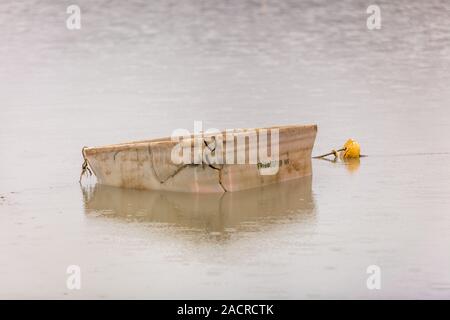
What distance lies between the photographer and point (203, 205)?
13.5m

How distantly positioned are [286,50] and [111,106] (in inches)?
395

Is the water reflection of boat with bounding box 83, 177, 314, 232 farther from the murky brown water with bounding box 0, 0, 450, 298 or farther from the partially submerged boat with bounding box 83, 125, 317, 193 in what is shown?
the partially submerged boat with bounding box 83, 125, 317, 193

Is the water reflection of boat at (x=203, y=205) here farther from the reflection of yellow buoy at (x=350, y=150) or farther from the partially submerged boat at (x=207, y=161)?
the reflection of yellow buoy at (x=350, y=150)

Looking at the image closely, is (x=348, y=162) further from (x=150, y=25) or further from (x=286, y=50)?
(x=150, y=25)

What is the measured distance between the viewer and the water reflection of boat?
12.8 metres

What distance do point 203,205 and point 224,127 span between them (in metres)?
6.70

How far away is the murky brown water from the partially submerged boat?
26 cm

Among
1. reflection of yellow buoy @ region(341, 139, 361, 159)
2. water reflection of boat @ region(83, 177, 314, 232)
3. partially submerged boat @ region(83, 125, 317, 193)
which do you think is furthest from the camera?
reflection of yellow buoy @ region(341, 139, 361, 159)

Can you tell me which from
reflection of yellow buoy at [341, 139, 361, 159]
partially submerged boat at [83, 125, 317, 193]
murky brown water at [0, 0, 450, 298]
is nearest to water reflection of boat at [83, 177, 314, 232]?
murky brown water at [0, 0, 450, 298]

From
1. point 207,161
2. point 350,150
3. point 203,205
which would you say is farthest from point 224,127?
point 203,205

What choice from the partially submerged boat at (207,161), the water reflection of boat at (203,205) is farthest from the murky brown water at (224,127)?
the partially submerged boat at (207,161)

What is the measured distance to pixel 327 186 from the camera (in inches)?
590

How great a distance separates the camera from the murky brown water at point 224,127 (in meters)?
10.4

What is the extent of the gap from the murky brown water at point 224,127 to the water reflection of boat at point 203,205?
0.12ft
